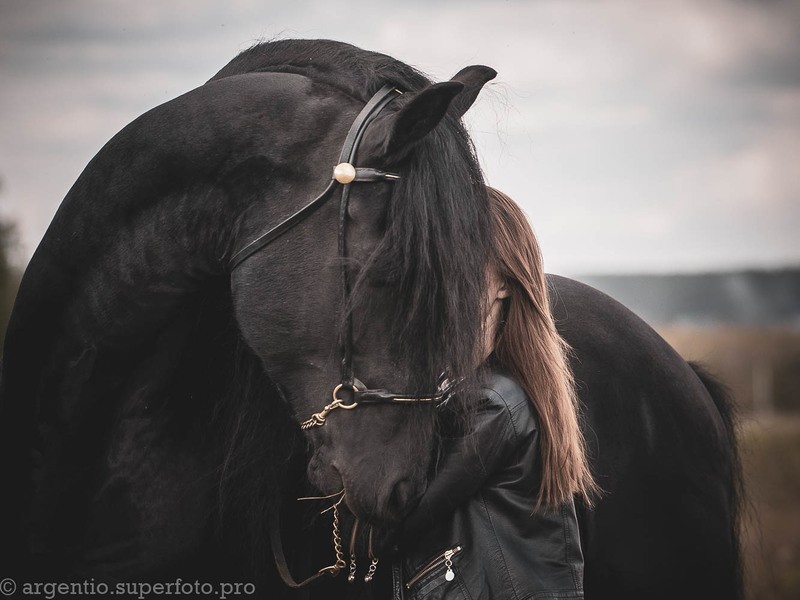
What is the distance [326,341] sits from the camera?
6.76 ft

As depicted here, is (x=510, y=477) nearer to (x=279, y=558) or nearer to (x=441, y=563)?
(x=441, y=563)

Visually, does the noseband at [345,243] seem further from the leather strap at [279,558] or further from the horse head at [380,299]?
the leather strap at [279,558]

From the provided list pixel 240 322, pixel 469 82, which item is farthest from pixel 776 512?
pixel 240 322

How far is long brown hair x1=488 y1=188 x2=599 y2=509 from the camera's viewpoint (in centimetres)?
244

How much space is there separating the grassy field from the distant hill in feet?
21.7

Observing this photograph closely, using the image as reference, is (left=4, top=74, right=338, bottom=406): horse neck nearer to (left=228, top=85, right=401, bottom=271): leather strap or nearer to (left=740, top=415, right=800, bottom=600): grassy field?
(left=228, top=85, right=401, bottom=271): leather strap

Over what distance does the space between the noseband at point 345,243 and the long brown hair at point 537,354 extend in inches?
21.3

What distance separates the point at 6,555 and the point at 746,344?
20.9 meters

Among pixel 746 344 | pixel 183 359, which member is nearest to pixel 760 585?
pixel 183 359

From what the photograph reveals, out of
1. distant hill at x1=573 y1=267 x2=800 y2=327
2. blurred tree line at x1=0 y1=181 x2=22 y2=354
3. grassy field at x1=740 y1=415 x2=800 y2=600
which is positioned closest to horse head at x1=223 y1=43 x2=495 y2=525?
grassy field at x1=740 y1=415 x2=800 y2=600

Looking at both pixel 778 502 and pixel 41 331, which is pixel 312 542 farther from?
pixel 778 502

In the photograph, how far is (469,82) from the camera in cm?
220

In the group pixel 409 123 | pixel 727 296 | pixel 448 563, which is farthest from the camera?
pixel 727 296

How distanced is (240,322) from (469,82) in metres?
0.93
